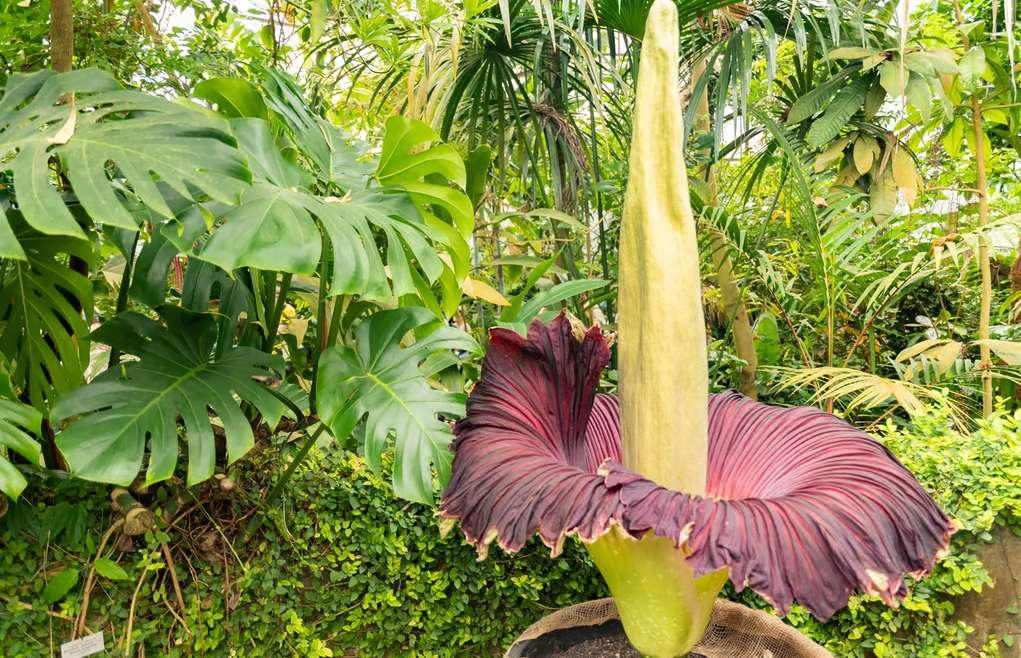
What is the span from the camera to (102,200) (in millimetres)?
883

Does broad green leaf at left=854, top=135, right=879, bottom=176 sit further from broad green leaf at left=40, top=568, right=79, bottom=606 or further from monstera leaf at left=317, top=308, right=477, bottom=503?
broad green leaf at left=40, top=568, right=79, bottom=606

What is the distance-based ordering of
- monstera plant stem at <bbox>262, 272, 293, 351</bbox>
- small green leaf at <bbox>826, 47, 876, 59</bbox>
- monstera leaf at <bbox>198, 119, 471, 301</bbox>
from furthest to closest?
small green leaf at <bbox>826, 47, 876, 59</bbox>
monstera plant stem at <bbox>262, 272, 293, 351</bbox>
monstera leaf at <bbox>198, 119, 471, 301</bbox>

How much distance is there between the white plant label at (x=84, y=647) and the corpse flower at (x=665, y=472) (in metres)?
0.73

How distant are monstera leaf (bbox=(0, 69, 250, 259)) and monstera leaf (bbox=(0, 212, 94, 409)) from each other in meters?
0.28

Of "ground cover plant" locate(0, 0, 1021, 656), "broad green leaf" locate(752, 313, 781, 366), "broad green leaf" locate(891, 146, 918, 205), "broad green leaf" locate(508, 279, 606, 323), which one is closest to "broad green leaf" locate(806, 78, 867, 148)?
"ground cover plant" locate(0, 0, 1021, 656)

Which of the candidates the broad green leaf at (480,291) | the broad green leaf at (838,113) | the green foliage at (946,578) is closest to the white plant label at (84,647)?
the broad green leaf at (480,291)

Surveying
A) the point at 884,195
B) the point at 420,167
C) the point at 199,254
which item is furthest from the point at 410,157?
the point at 884,195

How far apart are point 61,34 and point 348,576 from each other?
1.18 metres

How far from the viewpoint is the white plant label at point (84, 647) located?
1270mm

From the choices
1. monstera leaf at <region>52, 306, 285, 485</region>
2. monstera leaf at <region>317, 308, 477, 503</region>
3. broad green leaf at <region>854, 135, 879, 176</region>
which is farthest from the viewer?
broad green leaf at <region>854, 135, 879, 176</region>

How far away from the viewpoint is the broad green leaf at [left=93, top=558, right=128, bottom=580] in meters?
1.28

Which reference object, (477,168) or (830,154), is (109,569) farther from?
(830,154)

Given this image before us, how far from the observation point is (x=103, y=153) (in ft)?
3.11

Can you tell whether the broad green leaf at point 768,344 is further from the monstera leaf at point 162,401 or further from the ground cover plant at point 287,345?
the monstera leaf at point 162,401
